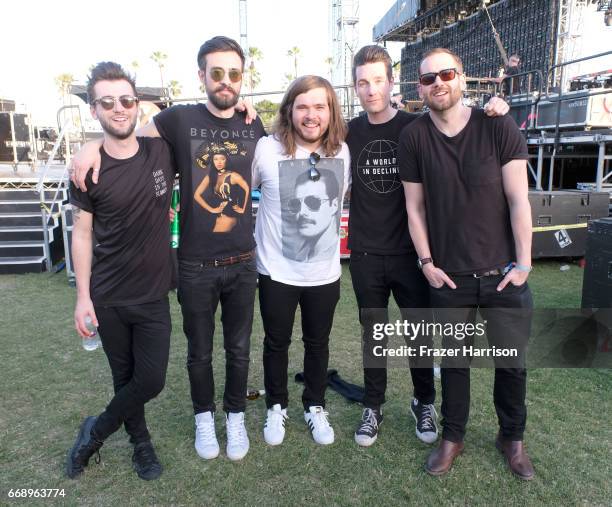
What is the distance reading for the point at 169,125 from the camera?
8.46 feet

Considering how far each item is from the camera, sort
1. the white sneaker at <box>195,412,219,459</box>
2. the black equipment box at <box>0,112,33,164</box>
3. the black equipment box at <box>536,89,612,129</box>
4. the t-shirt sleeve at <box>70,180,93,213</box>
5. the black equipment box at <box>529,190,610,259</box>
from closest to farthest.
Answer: the t-shirt sleeve at <box>70,180,93,213</box>
the white sneaker at <box>195,412,219,459</box>
the black equipment box at <box>529,190,610,259</box>
the black equipment box at <box>536,89,612,129</box>
the black equipment box at <box>0,112,33,164</box>

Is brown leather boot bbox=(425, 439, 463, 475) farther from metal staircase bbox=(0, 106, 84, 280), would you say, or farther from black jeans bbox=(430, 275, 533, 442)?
metal staircase bbox=(0, 106, 84, 280)

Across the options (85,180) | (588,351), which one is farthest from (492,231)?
(588,351)

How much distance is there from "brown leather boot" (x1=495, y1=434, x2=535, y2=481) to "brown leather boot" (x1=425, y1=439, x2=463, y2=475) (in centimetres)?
24

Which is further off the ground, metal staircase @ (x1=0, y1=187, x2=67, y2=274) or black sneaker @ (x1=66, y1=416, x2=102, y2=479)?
metal staircase @ (x1=0, y1=187, x2=67, y2=274)

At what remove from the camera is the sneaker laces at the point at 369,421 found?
2934mm

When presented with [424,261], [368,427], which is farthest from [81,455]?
[424,261]

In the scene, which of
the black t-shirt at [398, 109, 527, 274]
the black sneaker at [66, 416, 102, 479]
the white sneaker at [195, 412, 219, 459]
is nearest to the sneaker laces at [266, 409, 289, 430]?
the white sneaker at [195, 412, 219, 459]

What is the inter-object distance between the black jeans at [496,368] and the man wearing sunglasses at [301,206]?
639 millimetres

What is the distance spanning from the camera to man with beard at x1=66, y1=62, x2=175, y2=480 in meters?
2.29

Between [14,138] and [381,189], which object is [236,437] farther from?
[14,138]

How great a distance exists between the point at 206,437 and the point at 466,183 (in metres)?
2.01

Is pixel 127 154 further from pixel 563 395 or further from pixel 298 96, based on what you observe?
pixel 563 395

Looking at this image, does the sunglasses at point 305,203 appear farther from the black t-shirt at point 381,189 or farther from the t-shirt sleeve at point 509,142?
the t-shirt sleeve at point 509,142
